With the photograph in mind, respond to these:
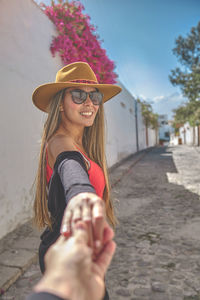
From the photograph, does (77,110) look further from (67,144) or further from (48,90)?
(67,144)

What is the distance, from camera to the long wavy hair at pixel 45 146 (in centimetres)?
135

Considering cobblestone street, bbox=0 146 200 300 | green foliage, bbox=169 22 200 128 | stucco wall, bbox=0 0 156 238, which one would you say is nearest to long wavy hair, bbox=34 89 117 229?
cobblestone street, bbox=0 146 200 300

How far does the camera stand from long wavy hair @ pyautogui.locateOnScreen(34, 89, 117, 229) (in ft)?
4.44

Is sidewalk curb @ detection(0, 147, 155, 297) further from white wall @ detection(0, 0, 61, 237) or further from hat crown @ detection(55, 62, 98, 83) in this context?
hat crown @ detection(55, 62, 98, 83)

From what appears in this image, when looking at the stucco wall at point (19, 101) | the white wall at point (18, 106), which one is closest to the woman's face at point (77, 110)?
the stucco wall at point (19, 101)

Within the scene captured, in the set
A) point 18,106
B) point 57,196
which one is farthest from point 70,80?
point 18,106

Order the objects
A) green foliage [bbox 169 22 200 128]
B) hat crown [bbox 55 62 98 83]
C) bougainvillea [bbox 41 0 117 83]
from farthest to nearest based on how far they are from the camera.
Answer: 1. green foliage [bbox 169 22 200 128]
2. bougainvillea [bbox 41 0 117 83]
3. hat crown [bbox 55 62 98 83]

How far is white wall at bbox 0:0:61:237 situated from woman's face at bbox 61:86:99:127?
2.33m

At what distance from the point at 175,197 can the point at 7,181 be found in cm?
388

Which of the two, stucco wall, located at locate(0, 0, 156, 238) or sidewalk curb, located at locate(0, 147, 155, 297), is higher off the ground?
stucco wall, located at locate(0, 0, 156, 238)

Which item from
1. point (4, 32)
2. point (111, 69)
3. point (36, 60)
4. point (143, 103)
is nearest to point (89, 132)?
point (4, 32)

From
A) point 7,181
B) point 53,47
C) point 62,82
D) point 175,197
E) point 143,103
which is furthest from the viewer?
point 143,103

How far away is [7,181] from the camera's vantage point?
11.8 feet

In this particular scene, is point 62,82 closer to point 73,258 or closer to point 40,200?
point 40,200
